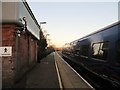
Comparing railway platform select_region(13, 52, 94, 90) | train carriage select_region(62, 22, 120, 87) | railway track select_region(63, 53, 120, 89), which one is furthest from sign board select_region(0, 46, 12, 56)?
railway track select_region(63, 53, 120, 89)

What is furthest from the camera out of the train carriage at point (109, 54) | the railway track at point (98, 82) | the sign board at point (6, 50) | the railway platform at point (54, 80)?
the railway platform at point (54, 80)

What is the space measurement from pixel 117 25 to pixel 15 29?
5.27m

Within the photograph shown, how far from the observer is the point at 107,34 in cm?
1066

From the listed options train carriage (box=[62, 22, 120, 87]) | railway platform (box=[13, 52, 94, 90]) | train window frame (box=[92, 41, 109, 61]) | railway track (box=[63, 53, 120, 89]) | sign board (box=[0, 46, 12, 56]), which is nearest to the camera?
train carriage (box=[62, 22, 120, 87])

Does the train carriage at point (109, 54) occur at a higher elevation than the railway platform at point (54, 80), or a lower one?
higher

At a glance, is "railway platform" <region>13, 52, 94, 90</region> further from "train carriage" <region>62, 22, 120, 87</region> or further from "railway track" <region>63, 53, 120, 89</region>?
"train carriage" <region>62, 22, 120, 87</region>

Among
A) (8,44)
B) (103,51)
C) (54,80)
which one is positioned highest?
(8,44)

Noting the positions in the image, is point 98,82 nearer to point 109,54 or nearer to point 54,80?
point 54,80

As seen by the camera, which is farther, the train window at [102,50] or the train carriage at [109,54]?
the train window at [102,50]

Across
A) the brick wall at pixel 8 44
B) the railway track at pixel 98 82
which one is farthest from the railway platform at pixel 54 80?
the brick wall at pixel 8 44

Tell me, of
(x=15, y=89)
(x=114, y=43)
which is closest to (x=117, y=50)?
(x=114, y=43)

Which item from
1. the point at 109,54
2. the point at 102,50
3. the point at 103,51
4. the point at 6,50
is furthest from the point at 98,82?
the point at 6,50

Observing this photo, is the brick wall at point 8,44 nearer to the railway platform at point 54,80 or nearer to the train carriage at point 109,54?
the railway platform at point 54,80

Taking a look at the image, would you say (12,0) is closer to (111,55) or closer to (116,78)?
(111,55)
